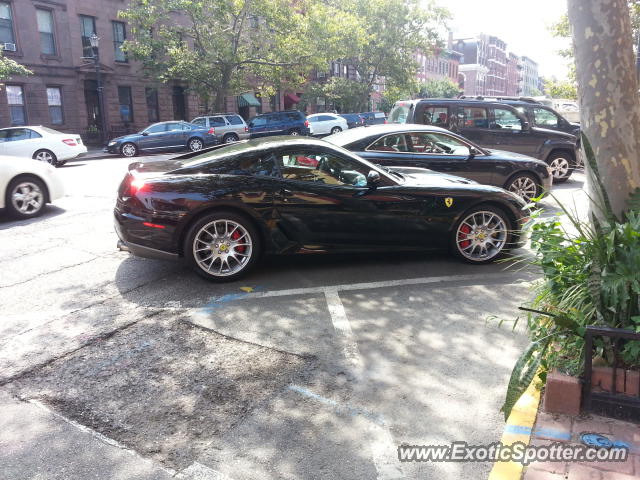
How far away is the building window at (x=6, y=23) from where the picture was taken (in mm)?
26344

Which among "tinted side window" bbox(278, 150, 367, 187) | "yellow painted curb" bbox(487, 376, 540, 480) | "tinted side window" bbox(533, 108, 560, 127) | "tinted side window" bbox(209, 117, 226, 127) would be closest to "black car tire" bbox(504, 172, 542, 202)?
"tinted side window" bbox(533, 108, 560, 127)

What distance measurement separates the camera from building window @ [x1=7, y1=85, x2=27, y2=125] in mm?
26812

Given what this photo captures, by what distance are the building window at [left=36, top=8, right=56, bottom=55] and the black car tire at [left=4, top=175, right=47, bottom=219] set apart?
22.8 meters

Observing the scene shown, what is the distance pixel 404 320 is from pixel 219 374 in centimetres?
172

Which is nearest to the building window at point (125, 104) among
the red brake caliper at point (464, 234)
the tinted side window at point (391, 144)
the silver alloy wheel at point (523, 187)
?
the tinted side window at point (391, 144)

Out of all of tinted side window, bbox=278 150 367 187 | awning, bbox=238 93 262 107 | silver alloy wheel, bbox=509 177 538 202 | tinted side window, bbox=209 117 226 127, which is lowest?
silver alloy wheel, bbox=509 177 538 202

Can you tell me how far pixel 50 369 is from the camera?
13.1 feet

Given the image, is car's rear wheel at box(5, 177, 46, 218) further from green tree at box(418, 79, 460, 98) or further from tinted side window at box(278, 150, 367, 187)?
green tree at box(418, 79, 460, 98)

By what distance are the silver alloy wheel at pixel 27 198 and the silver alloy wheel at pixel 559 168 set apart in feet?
34.6

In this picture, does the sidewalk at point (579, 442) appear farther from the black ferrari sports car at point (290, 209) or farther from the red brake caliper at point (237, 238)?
the red brake caliper at point (237, 238)

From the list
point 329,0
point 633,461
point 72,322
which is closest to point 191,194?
point 72,322

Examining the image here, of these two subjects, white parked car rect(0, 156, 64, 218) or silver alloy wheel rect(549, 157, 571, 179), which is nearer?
white parked car rect(0, 156, 64, 218)

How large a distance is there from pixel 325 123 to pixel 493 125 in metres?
22.8

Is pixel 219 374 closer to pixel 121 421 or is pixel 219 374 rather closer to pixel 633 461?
pixel 121 421
